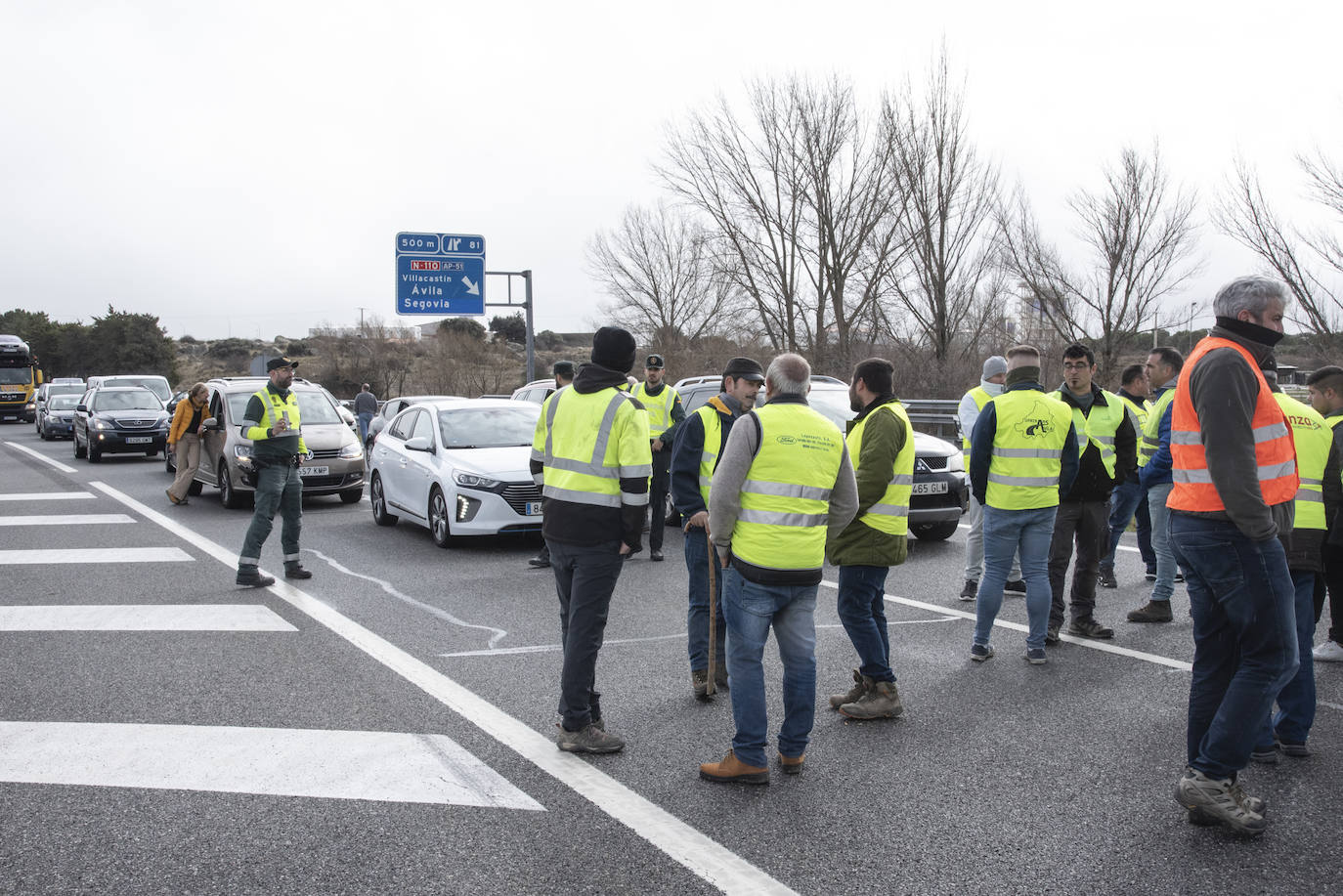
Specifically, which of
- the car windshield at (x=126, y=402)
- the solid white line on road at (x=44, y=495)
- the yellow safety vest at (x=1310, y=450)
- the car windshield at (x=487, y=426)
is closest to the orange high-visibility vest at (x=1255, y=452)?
the yellow safety vest at (x=1310, y=450)

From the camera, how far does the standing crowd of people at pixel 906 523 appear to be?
3.92 metres

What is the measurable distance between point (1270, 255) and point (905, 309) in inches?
419

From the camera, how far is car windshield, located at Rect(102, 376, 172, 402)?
29703 millimetres

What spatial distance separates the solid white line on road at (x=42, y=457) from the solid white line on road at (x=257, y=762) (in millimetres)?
18051

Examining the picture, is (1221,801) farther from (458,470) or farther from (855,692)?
(458,470)

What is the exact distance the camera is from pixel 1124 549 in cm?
1062

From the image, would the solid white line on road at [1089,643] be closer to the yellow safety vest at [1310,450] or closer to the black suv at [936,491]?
the yellow safety vest at [1310,450]

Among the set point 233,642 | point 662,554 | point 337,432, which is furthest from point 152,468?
point 233,642

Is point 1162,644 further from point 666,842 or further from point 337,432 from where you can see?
point 337,432

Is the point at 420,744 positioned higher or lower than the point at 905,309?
lower

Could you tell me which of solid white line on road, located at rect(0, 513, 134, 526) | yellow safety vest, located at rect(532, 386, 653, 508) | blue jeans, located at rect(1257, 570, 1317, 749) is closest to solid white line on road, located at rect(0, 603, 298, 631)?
yellow safety vest, located at rect(532, 386, 653, 508)

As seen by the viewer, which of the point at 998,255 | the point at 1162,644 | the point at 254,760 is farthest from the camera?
the point at 998,255

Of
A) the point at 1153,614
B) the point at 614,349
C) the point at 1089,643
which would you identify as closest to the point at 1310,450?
the point at 1089,643

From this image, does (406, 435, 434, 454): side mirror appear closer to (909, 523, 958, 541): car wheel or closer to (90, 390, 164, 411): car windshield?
(909, 523, 958, 541): car wheel
